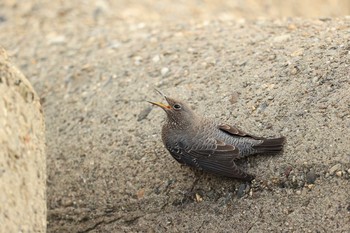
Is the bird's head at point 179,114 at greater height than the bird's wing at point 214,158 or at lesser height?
greater

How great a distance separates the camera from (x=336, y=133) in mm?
5852

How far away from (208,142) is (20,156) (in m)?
1.84

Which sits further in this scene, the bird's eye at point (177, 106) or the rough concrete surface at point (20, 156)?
the bird's eye at point (177, 106)

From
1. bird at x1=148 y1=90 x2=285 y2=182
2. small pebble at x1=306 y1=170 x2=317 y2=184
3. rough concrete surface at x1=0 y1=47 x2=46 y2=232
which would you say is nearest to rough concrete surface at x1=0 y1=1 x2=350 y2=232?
→ small pebble at x1=306 y1=170 x2=317 y2=184

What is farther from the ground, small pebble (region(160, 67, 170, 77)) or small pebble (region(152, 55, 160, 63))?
small pebble (region(160, 67, 170, 77))

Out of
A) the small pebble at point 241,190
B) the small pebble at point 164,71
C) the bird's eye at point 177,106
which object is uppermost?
the bird's eye at point 177,106

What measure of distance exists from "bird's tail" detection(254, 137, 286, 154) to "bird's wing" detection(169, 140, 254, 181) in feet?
0.81

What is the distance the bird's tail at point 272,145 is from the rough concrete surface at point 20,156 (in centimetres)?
194

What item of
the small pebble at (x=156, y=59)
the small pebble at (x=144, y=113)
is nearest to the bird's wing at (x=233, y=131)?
the small pebble at (x=144, y=113)

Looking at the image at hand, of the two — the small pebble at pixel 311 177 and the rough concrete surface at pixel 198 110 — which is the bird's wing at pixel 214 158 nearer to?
the rough concrete surface at pixel 198 110

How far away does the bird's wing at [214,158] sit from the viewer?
5.95 metres

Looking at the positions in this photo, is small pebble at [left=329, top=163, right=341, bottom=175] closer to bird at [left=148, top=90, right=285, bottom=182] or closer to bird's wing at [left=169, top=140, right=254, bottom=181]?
bird at [left=148, top=90, right=285, bottom=182]

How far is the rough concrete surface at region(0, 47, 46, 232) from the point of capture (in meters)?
4.95

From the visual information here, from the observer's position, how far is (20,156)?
5.20 metres
